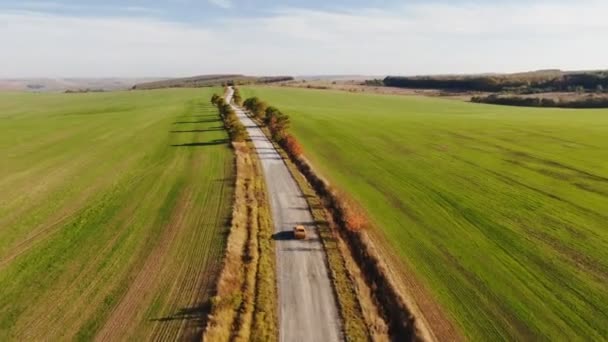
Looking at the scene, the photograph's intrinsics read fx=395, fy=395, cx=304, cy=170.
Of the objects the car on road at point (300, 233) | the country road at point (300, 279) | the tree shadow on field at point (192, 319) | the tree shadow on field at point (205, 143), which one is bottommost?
the tree shadow on field at point (192, 319)

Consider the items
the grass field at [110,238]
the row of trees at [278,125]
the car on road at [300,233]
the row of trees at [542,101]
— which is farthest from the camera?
the row of trees at [542,101]

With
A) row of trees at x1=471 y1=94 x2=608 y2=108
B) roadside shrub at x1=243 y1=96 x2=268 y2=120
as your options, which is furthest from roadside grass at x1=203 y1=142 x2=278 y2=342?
row of trees at x1=471 y1=94 x2=608 y2=108

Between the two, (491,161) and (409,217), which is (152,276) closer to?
(409,217)

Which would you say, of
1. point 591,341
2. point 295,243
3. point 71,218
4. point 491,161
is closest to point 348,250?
point 295,243

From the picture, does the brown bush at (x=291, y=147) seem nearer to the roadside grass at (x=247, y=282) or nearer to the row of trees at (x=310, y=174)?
the row of trees at (x=310, y=174)

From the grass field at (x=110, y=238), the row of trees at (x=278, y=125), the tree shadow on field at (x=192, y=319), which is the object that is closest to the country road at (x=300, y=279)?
the tree shadow on field at (x=192, y=319)

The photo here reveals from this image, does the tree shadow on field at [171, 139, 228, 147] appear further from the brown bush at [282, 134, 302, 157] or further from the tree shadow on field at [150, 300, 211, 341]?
the tree shadow on field at [150, 300, 211, 341]

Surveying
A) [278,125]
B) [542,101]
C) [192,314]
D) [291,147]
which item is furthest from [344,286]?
[542,101]
